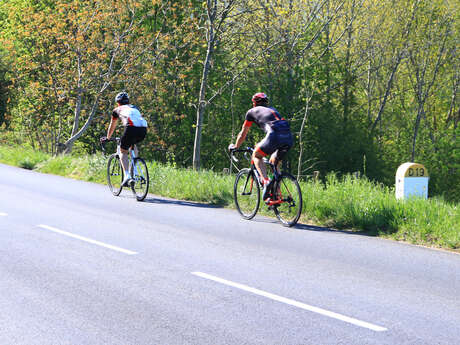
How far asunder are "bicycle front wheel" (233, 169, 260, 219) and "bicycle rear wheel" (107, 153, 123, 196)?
354 cm

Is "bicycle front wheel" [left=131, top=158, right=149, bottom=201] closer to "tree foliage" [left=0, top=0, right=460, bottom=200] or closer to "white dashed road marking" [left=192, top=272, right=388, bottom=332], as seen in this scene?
"white dashed road marking" [left=192, top=272, right=388, bottom=332]

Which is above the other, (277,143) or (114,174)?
(277,143)

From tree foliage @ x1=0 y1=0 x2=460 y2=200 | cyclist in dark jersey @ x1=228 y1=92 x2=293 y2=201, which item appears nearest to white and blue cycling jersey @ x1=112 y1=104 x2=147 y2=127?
cyclist in dark jersey @ x1=228 y1=92 x2=293 y2=201

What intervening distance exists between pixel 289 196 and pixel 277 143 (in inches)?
35.3

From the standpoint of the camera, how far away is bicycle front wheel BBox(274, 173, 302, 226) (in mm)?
9516

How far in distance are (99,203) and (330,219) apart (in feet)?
15.9

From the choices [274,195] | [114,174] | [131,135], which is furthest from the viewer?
[114,174]

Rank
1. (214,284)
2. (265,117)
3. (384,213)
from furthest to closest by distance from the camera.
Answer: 1. (265,117)
2. (384,213)
3. (214,284)

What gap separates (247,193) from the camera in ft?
34.6

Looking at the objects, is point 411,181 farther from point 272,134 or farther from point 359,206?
point 272,134

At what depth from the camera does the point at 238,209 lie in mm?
10562

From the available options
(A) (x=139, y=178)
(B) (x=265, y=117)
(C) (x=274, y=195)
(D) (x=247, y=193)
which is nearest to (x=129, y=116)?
(A) (x=139, y=178)

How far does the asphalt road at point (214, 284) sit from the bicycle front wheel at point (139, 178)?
2397 millimetres

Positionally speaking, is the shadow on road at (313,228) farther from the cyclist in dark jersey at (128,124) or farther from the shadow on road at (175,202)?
the cyclist in dark jersey at (128,124)
